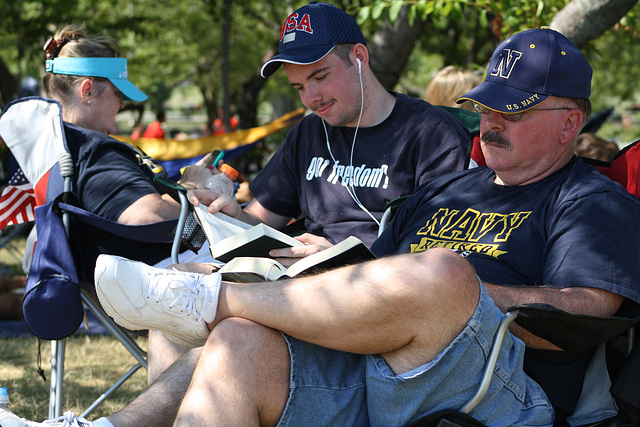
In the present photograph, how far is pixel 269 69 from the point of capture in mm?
3180

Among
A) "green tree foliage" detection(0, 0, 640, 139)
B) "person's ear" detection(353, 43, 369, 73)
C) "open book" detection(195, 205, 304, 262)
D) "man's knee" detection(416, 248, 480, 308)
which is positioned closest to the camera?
"man's knee" detection(416, 248, 480, 308)

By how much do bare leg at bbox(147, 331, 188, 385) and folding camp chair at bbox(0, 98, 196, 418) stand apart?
50cm

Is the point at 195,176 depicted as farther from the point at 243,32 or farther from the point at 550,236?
the point at 243,32

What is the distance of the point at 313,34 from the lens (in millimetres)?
3014

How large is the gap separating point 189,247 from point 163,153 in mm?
3875

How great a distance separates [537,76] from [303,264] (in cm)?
102

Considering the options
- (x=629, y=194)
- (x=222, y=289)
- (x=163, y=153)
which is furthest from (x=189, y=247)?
(x=163, y=153)

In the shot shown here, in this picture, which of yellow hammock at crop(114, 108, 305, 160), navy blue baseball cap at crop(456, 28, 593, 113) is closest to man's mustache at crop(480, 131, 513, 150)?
navy blue baseball cap at crop(456, 28, 593, 113)

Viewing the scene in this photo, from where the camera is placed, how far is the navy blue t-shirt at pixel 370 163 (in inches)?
117

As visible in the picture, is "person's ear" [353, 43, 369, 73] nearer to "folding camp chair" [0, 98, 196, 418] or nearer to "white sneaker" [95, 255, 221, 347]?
"folding camp chair" [0, 98, 196, 418]

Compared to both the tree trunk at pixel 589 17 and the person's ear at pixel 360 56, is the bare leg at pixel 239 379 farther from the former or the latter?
the tree trunk at pixel 589 17

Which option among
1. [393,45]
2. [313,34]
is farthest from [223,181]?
[393,45]

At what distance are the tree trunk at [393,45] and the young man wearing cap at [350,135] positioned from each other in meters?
3.04

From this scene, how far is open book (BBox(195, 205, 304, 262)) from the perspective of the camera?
7.42 ft
